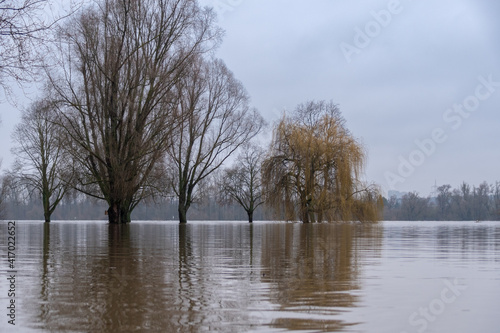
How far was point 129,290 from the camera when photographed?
5.55 m

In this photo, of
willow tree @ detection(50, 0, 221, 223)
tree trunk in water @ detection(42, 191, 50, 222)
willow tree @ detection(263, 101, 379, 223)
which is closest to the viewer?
willow tree @ detection(50, 0, 221, 223)

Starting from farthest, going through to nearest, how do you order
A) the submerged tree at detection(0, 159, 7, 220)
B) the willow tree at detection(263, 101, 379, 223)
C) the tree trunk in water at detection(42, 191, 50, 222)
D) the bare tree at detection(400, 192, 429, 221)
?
the bare tree at detection(400, 192, 429, 221), the submerged tree at detection(0, 159, 7, 220), the tree trunk in water at detection(42, 191, 50, 222), the willow tree at detection(263, 101, 379, 223)

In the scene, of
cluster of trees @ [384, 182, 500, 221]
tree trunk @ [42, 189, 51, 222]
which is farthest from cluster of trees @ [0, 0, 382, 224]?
cluster of trees @ [384, 182, 500, 221]

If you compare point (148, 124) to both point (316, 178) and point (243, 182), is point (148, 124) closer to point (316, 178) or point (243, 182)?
point (316, 178)

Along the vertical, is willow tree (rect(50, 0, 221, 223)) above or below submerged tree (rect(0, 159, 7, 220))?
above

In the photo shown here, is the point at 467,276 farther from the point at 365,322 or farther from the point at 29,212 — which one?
the point at 29,212

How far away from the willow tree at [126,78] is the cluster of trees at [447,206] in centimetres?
6958

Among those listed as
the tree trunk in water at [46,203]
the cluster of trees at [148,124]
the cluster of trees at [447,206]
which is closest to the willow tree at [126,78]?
the cluster of trees at [148,124]

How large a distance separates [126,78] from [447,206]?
88510 mm

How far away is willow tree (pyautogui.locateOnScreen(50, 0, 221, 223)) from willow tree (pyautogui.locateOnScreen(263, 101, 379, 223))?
27.3 feet

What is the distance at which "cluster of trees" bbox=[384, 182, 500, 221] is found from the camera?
9912 cm

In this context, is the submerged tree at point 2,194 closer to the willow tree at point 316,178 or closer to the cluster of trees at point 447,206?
the willow tree at point 316,178

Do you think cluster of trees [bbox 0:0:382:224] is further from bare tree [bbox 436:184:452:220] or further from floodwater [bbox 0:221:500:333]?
bare tree [bbox 436:184:452:220]

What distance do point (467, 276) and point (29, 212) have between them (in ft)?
349
